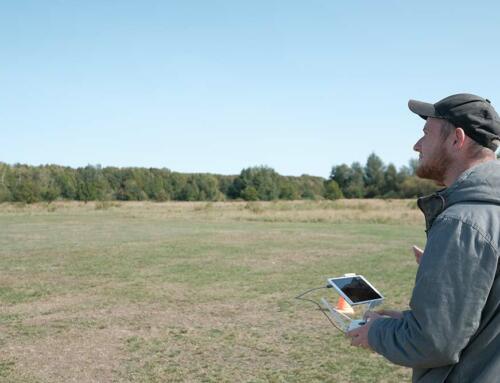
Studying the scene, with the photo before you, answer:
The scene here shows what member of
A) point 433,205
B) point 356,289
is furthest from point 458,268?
point 356,289

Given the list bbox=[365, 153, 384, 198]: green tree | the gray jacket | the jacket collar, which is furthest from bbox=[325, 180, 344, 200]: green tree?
the gray jacket

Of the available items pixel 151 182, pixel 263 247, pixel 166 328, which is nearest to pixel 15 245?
pixel 263 247

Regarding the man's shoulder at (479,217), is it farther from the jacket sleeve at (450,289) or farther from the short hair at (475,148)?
the short hair at (475,148)

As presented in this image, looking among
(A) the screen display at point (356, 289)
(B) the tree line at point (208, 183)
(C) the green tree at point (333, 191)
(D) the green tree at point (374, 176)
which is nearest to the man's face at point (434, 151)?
(A) the screen display at point (356, 289)

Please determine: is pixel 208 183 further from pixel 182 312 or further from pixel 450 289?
pixel 450 289

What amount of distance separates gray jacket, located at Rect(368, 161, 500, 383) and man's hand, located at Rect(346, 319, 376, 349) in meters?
0.15

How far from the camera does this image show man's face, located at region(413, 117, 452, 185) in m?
1.78

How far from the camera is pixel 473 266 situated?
58.9 inches

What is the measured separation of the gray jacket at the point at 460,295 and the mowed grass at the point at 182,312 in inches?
148

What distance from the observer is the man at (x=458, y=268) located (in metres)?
1.50

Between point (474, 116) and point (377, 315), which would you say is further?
point (377, 315)

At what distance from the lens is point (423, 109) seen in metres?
1.86

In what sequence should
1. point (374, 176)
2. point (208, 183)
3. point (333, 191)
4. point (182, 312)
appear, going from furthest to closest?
point (208, 183), point (374, 176), point (333, 191), point (182, 312)

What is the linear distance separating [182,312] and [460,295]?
275 inches
